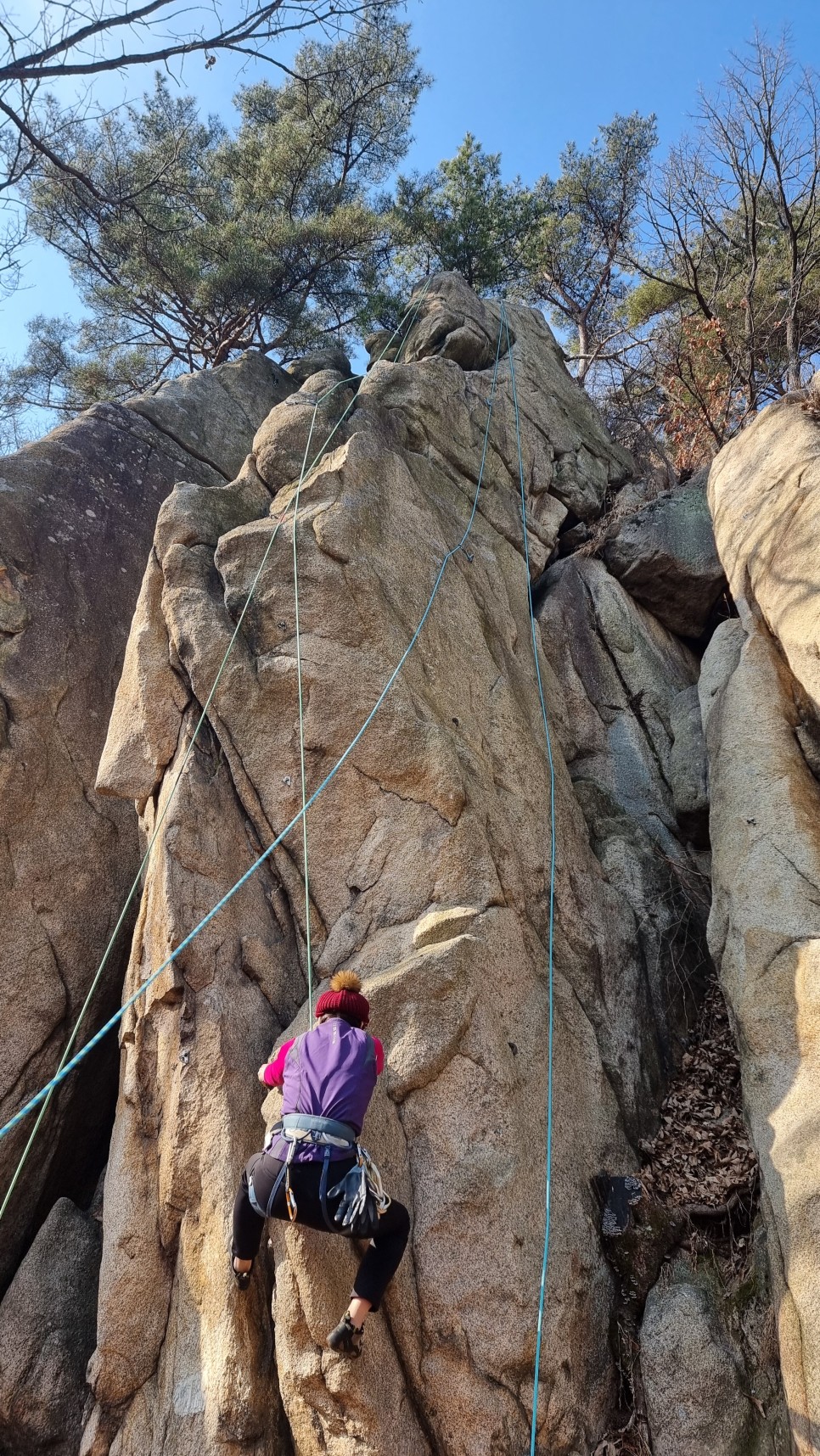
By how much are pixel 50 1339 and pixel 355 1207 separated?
9.90 feet

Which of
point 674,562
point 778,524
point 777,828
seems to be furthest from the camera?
point 674,562

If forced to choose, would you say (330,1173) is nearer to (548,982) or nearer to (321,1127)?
(321,1127)

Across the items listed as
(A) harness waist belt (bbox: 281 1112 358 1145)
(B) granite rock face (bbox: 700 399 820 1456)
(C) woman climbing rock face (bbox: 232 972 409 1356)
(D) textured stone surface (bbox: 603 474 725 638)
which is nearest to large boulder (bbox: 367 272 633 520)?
(D) textured stone surface (bbox: 603 474 725 638)

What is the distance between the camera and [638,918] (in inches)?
318

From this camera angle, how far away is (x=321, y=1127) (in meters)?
4.80

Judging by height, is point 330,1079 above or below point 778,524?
below

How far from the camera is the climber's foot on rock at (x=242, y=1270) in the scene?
519 centimetres

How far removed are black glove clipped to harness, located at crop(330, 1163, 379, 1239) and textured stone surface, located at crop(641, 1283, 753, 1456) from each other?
2.09 m

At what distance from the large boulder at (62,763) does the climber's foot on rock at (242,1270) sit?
8.67 feet

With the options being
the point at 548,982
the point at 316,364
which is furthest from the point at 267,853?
the point at 316,364

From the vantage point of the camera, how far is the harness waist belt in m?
4.80

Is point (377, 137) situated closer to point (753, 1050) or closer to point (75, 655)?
point (75, 655)

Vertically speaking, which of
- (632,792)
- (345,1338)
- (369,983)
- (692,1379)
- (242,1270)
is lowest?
(692,1379)

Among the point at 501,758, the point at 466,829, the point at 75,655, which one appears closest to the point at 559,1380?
the point at 466,829
